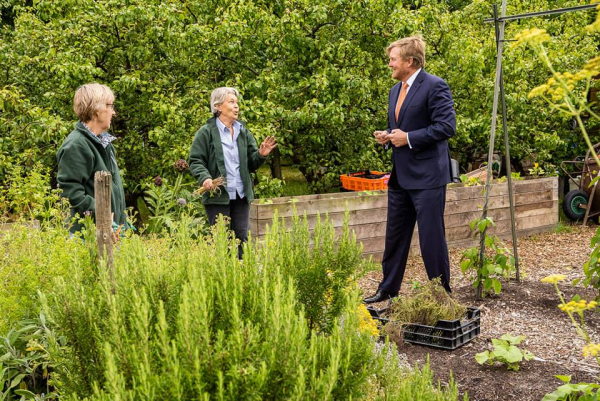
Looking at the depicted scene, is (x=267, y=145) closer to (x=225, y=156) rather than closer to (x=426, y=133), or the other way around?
(x=225, y=156)

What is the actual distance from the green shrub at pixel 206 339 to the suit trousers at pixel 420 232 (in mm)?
2350

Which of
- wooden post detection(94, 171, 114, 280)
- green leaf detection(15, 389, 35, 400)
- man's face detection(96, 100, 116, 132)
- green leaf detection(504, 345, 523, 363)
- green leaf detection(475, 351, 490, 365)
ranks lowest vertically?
green leaf detection(475, 351, 490, 365)

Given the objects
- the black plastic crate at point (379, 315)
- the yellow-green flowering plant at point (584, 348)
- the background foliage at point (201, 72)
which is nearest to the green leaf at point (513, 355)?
the yellow-green flowering plant at point (584, 348)

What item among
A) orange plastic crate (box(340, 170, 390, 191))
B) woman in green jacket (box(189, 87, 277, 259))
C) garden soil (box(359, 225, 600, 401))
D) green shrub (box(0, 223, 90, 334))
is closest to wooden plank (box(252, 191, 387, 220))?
orange plastic crate (box(340, 170, 390, 191))

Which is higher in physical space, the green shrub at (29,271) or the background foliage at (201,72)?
the background foliage at (201,72)

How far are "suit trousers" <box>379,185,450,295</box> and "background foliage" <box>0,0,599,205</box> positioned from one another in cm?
232

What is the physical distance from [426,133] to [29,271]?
2879mm

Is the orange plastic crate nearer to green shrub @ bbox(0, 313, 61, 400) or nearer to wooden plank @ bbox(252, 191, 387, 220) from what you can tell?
wooden plank @ bbox(252, 191, 387, 220)

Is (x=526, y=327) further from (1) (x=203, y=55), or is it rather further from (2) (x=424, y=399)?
(1) (x=203, y=55)

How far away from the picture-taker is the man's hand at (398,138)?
4672 mm

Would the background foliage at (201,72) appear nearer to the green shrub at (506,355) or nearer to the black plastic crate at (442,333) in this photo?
the black plastic crate at (442,333)

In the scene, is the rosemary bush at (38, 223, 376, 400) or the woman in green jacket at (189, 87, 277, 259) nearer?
the rosemary bush at (38, 223, 376, 400)

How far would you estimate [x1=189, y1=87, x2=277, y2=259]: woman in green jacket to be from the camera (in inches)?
197

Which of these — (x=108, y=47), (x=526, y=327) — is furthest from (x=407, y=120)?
(x=108, y=47)
